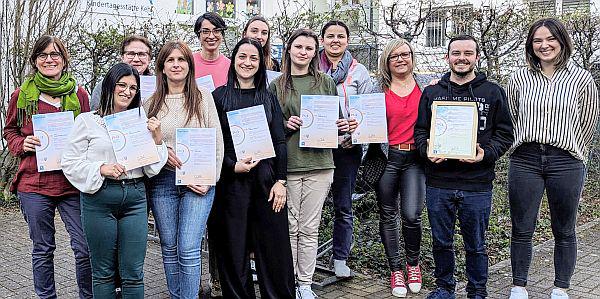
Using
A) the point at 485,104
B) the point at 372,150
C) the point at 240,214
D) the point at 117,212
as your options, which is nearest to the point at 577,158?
the point at 485,104

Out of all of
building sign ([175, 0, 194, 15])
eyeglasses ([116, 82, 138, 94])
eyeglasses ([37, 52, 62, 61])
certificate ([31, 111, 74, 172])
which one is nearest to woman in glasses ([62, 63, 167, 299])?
eyeglasses ([116, 82, 138, 94])

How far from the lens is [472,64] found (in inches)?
179

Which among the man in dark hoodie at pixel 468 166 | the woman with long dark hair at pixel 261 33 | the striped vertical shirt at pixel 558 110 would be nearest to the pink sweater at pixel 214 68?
the woman with long dark hair at pixel 261 33

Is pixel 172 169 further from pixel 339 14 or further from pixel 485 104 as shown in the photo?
pixel 339 14

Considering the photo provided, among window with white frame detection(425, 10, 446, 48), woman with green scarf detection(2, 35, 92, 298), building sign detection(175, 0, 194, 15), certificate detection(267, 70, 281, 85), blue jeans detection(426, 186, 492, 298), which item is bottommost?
blue jeans detection(426, 186, 492, 298)

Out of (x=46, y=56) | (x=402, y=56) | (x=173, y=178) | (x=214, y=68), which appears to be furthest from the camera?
(x=214, y=68)

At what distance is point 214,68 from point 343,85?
43.3 inches

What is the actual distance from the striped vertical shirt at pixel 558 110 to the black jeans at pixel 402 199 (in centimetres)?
84

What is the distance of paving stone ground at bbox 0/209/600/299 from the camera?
5.39 meters

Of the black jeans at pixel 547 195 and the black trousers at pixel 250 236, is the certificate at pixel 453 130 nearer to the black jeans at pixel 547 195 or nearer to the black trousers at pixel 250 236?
the black jeans at pixel 547 195

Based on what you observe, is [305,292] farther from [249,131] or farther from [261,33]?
[261,33]

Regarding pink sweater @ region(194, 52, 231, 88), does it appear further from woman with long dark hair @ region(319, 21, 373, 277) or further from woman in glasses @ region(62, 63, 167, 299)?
woman in glasses @ region(62, 63, 167, 299)

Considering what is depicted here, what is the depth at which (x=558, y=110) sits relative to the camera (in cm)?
449

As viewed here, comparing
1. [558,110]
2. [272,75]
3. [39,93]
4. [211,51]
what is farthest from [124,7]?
[558,110]
